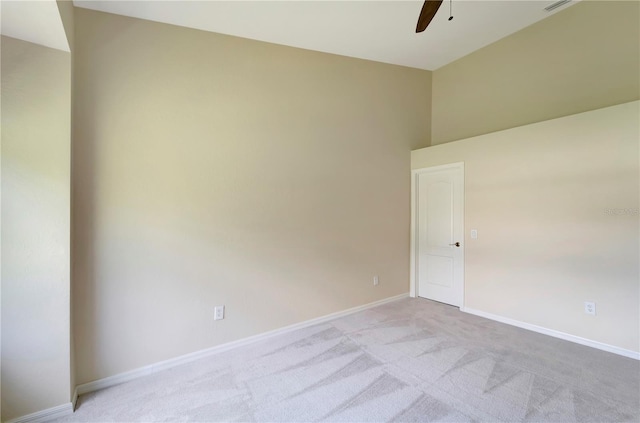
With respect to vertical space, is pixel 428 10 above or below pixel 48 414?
above

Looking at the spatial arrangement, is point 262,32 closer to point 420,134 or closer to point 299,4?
point 299,4

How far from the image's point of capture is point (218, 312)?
2.61m

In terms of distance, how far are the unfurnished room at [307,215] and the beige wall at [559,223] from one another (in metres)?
0.02

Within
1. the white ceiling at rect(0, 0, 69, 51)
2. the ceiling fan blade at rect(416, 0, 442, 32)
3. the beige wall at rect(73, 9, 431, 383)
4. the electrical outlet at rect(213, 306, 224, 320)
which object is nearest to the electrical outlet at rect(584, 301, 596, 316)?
the beige wall at rect(73, 9, 431, 383)

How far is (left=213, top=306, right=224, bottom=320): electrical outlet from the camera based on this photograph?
2.59 meters

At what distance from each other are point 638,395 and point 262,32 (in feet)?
14.2

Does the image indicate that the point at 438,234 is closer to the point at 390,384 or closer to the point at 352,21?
the point at 390,384

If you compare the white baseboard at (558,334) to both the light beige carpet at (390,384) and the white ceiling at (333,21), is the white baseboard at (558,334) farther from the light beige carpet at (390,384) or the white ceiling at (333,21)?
the white ceiling at (333,21)

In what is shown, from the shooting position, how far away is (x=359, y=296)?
11.9 ft

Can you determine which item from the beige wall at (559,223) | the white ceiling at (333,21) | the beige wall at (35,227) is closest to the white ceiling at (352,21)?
the white ceiling at (333,21)

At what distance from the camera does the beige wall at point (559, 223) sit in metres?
2.50

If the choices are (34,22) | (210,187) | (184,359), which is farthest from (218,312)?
(34,22)

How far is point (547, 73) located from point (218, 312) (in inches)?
180

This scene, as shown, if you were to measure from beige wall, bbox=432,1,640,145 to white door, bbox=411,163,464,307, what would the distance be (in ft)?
2.55
